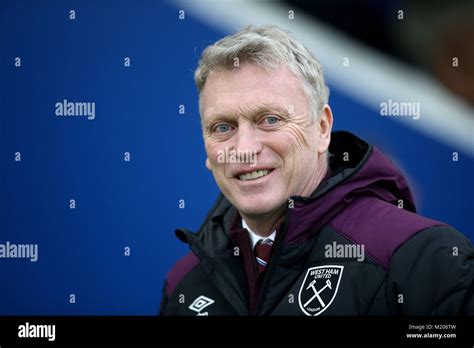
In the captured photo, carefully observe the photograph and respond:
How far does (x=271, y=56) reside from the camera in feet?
8.39

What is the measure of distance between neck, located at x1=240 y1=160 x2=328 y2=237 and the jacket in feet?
0.31

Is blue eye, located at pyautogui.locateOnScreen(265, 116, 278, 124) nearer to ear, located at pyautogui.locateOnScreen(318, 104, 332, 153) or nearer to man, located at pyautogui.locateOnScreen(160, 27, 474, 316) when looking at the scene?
man, located at pyautogui.locateOnScreen(160, 27, 474, 316)

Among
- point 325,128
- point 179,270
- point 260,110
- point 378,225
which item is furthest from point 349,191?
point 179,270

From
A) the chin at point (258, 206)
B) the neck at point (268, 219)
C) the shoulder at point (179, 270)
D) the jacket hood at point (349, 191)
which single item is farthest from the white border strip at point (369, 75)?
the shoulder at point (179, 270)

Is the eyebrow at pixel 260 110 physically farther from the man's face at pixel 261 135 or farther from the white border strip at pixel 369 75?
the white border strip at pixel 369 75

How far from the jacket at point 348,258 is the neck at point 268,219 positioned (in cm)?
9

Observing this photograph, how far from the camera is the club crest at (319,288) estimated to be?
8.07 ft

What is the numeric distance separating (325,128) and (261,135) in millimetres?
264

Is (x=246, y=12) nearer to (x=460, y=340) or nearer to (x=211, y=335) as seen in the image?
(x=211, y=335)

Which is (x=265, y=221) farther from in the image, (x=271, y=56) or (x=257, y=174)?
(x=271, y=56)

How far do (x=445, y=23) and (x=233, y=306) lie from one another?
138 centimetres

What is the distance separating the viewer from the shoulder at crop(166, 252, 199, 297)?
2.87m

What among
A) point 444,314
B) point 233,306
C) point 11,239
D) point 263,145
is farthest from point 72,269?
point 444,314

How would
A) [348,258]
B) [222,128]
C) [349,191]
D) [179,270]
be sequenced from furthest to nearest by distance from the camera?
[179,270]
[222,128]
[349,191]
[348,258]
